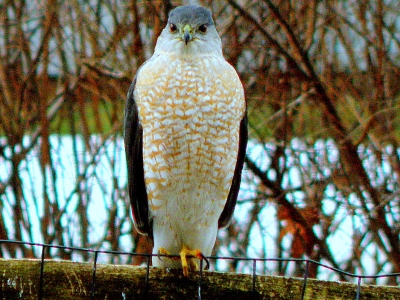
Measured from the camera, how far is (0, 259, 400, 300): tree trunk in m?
2.13

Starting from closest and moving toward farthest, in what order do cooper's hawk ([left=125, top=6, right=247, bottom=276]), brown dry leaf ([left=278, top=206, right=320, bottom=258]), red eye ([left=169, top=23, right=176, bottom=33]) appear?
cooper's hawk ([left=125, top=6, right=247, bottom=276]) < red eye ([left=169, top=23, right=176, bottom=33]) < brown dry leaf ([left=278, top=206, right=320, bottom=258])

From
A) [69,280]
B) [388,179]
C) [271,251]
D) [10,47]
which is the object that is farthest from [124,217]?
[69,280]

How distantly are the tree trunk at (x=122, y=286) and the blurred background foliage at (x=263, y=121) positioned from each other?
2.22 meters

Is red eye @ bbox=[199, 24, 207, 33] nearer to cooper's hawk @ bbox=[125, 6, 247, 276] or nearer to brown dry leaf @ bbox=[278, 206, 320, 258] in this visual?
cooper's hawk @ bbox=[125, 6, 247, 276]

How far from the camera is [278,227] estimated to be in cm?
505

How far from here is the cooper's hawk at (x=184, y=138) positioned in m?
3.14

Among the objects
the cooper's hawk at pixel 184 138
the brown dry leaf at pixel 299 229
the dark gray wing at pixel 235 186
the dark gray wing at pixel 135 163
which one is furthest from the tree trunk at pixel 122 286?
the brown dry leaf at pixel 299 229

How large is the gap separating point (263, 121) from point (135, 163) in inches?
65.2

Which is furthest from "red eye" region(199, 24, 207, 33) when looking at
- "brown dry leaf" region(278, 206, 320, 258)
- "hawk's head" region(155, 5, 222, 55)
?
"brown dry leaf" region(278, 206, 320, 258)

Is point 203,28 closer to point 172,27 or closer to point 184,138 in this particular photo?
point 172,27

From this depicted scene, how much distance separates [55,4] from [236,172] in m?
2.10

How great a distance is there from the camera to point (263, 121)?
486 cm

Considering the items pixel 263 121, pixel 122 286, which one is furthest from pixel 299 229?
pixel 122 286

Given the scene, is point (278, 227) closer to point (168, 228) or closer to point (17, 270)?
point (168, 228)
